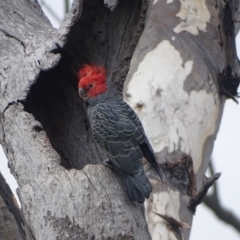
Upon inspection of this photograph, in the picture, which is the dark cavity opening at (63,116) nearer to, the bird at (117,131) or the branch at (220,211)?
the bird at (117,131)

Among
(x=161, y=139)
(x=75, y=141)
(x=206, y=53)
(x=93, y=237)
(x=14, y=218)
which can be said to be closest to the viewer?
(x=93, y=237)

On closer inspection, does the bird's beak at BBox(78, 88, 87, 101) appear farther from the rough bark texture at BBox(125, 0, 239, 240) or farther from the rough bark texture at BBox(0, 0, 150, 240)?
the rough bark texture at BBox(125, 0, 239, 240)

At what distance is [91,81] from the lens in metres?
5.09

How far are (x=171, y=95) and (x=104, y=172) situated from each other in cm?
156

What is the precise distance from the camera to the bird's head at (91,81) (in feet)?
16.3

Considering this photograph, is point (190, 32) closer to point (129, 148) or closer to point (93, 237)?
point (129, 148)

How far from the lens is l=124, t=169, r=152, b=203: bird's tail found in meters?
4.21

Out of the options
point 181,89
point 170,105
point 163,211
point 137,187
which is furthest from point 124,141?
point 181,89

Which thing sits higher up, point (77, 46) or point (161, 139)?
point (77, 46)

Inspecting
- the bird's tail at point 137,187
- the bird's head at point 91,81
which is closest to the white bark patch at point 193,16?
the bird's head at point 91,81

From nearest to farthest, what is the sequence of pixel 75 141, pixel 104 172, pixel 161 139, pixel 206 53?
pixel 104 172 < pixel 75 141 < pixel 161 139 < pixel 206 53

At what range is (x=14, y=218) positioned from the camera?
15.0 feet

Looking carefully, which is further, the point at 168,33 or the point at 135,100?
the point at 168,33

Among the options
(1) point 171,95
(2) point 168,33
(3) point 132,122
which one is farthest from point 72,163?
(2) point 168,33
